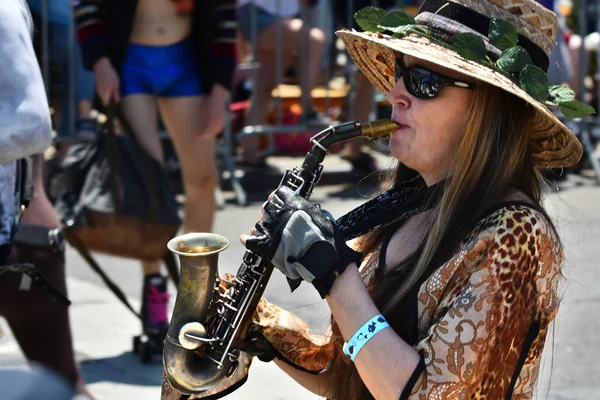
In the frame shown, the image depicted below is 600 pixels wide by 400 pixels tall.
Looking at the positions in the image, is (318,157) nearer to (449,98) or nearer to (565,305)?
(449,98)

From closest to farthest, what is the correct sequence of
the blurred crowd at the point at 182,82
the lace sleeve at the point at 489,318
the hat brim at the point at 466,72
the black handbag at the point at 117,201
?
the lace sleeve at the point at 489,318
the hat brim at the point at 466,72
the blurred crowd at the point at 182,82
the black handbag at the point at 117,201

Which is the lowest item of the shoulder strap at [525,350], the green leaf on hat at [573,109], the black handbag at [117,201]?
the black handbag at [117,201]

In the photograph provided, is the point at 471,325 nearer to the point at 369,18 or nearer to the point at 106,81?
the point at 369,18

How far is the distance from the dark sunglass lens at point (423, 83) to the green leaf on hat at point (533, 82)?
0.58 ft

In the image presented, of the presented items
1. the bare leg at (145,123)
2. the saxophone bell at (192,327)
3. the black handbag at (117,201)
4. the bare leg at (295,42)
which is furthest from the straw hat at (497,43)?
the bare leg at (295,42)

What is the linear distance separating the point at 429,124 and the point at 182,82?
2.84m

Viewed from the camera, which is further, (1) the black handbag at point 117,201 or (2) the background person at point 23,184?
(1) the black handbag at point 117,201

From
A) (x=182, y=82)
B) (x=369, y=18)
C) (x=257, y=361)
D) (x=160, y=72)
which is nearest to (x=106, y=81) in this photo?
(x=160, y=72)

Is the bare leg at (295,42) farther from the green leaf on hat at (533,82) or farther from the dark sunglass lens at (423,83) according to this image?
the green leaf on hat at (533,82)

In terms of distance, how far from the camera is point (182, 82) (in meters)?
4.95

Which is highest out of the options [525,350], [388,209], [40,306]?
[388,209]

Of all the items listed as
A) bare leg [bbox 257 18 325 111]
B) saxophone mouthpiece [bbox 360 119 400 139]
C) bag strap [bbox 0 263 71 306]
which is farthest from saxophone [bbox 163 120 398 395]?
bare leg [bbox 257 18 325 111]

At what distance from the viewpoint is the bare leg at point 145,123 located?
189 inches

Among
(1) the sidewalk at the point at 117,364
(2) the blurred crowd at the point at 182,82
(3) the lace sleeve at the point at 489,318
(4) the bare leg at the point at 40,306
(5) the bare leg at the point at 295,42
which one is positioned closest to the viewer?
(3) the lace sleeve at the point at 489,318
